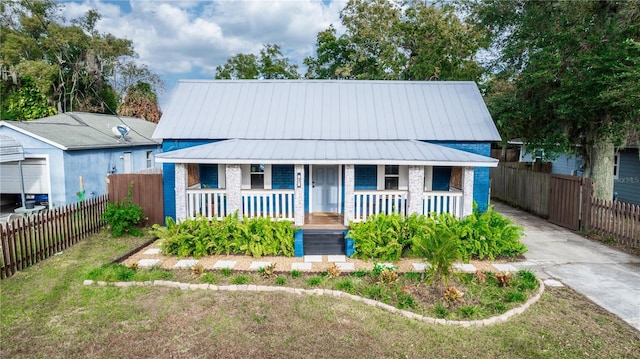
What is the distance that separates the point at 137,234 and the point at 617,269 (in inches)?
507

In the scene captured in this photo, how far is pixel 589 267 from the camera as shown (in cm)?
882

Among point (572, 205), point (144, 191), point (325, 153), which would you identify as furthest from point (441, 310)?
point (144, 191)

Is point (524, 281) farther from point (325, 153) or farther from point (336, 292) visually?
point (325, 153)

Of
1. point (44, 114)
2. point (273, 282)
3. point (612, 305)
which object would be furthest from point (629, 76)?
point (44, 114)

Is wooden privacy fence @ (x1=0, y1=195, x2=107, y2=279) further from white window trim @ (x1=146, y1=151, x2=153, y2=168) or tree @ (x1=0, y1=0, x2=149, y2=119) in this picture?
tree @ (x1=0, y1=0, x2=149, y2=119)

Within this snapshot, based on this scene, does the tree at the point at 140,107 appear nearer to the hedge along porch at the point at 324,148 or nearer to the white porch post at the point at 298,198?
the hedge along porch at the point at 324,148

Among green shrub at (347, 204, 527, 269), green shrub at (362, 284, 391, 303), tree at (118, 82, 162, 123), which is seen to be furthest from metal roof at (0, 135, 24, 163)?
Answer: tree at (118, 82, 162, 123)

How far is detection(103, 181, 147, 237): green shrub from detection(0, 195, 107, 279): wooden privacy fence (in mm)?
499

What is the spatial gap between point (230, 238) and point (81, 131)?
12993 mm

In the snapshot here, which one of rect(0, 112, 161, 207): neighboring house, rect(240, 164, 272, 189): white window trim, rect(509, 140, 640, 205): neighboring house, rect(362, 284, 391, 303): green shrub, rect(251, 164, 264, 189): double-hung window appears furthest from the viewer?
rect(509, 140, 640, 205): neighboring house

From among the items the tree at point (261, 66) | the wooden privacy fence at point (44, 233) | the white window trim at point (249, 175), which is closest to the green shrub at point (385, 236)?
the white window trim at point (249, 175)

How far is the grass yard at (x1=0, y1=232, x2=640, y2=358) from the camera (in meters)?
5.31

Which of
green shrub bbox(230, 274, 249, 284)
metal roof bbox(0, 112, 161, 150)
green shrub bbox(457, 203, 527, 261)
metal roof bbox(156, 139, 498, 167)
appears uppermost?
metal roof bbox(0, 112, 161, 150)

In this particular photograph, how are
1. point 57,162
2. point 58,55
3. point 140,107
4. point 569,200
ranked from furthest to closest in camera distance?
point 58,55, point 140,107, point 57,162, point 569,200
